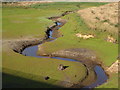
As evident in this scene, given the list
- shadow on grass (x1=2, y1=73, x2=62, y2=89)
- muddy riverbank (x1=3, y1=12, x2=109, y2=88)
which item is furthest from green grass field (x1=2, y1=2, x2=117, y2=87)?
muddy riverbank (x1=3, y1=12, x2=109, y2=88)

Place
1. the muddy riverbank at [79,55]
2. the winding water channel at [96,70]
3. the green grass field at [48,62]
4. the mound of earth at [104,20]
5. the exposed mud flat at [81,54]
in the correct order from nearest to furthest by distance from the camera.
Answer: the green grass field at [48,62] < the winding water channel at [96,70] < the muddy riverbank at [79,55] < the exposed mud flat at [81,54] < the mound of earth at [104,20]

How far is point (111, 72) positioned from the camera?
34.8 m

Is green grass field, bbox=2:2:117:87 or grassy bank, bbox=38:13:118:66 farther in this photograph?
grassy bank, bbox=38:13:118:66

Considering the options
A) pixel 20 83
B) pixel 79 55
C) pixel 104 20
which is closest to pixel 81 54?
pixel 79 55

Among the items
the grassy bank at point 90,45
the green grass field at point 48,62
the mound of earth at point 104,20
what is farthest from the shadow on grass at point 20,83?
the mound of earth at point 104,20

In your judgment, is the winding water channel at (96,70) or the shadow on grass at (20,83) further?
the winding water channel at (96,70)

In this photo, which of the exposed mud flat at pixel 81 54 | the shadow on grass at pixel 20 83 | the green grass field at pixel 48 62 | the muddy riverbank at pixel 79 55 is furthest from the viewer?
the exposed mud flat at pixel 81 54

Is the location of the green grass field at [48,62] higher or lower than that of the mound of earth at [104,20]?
lower

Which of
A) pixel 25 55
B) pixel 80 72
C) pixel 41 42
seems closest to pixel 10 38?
pixel 41 42

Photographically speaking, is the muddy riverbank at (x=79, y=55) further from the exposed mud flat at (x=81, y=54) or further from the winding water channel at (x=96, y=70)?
the winding water channel at (x=96, y=70)

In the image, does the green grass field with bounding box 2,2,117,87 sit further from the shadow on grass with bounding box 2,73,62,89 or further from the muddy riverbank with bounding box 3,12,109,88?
the muddy riverbank with bounding box 3,12,109,88

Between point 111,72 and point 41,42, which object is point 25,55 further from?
point 111,72

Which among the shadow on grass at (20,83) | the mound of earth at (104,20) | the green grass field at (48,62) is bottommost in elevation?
the shadow on grass at (20,83)

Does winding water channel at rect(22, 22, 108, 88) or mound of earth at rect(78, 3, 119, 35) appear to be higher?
mound of earth at rect(78, 3, 119, 35)
